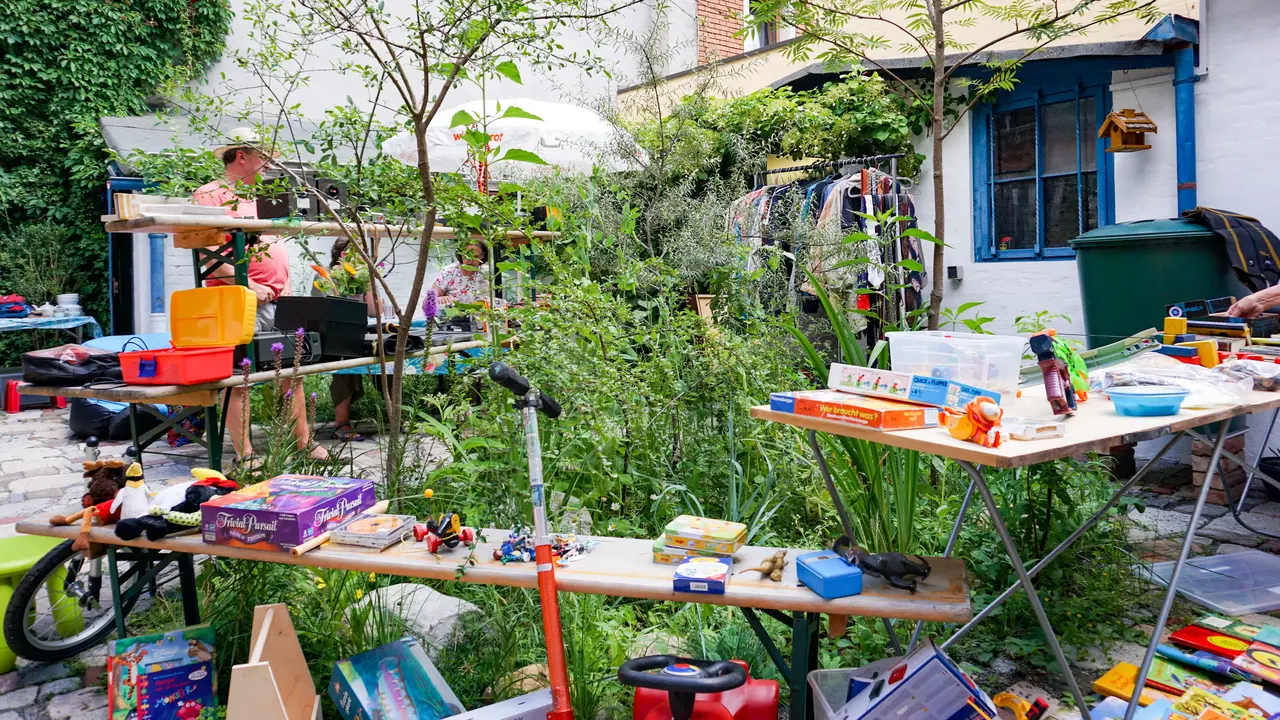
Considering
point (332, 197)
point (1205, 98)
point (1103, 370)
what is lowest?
point (1103, 370)

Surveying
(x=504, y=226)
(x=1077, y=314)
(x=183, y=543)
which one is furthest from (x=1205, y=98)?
(x=183, y=543)

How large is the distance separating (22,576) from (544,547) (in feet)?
6.67

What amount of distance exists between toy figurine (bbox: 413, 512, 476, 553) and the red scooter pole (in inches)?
15.4

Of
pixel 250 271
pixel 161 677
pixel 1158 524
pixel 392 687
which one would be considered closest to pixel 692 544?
pixel 392 687

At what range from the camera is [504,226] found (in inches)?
141

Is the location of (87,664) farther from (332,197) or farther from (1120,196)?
(1120,196)

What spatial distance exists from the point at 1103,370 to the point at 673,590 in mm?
1598

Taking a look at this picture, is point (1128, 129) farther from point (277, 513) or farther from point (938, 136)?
point (277, 513)

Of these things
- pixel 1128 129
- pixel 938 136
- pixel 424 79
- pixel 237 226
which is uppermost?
pixel 1128 129

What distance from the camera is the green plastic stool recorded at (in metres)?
2.78

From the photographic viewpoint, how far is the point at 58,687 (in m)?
2.70

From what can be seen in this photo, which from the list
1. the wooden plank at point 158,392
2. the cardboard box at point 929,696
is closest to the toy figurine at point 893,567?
the cardboard box at point 929,696

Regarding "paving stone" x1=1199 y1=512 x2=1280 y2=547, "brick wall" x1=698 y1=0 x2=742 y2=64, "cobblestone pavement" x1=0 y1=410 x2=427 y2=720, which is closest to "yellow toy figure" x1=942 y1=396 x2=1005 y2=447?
"cobblestone pavement" x1=0 y1=410 x2=427 y2=720

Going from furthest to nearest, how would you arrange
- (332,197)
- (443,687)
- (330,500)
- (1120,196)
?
(1120,196) → (332,197) → (330,500) → (443,687)
